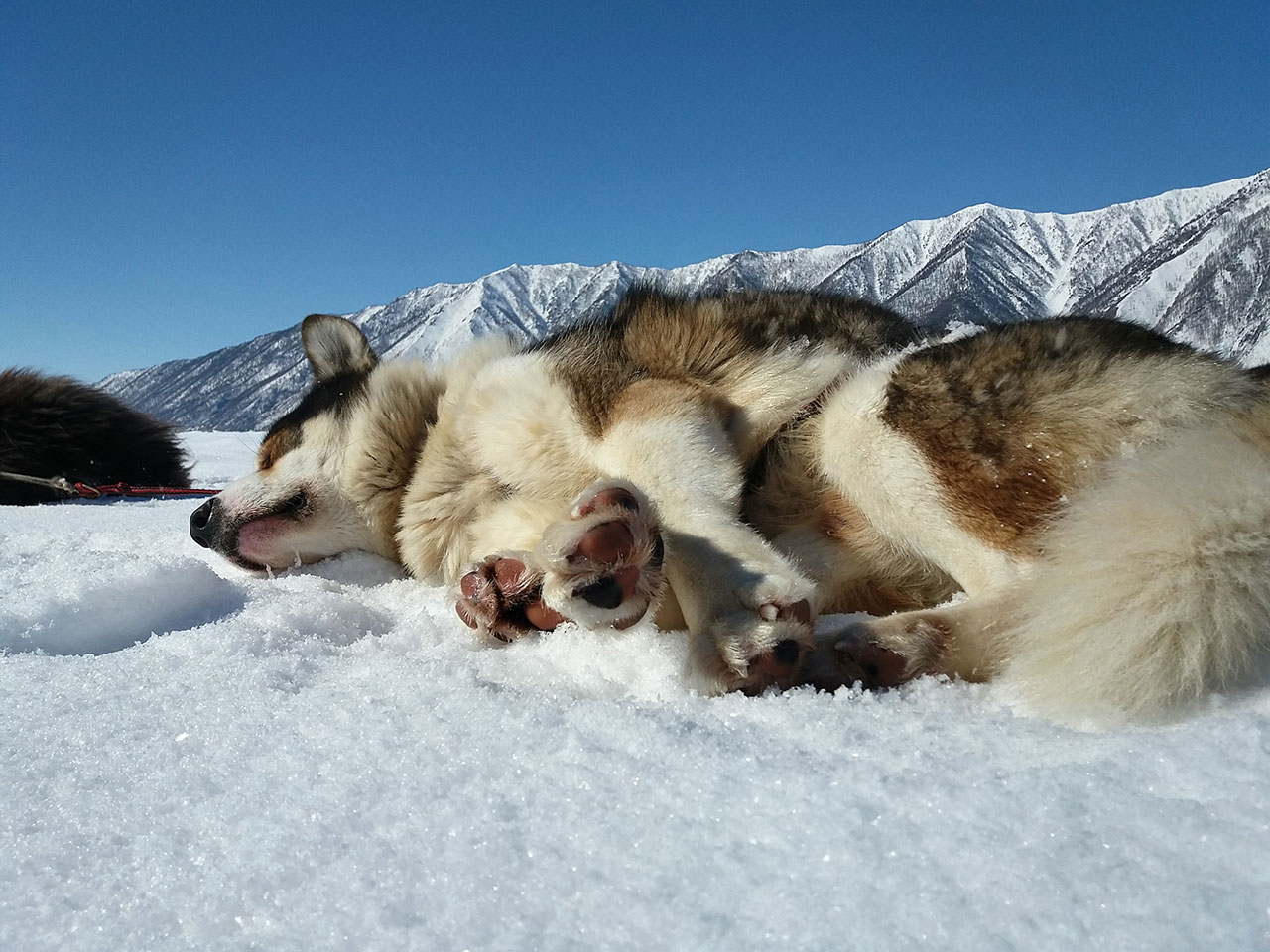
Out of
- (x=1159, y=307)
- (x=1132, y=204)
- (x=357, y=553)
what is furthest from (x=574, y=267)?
(x=357, y=553)

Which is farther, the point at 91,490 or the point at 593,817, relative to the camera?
the point at 91,490

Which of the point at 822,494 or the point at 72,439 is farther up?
the point at 72,439

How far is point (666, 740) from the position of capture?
96 centimetres

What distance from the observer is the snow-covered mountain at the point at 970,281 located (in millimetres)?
59531

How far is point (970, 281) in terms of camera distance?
96.3 m

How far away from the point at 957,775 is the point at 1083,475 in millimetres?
1051

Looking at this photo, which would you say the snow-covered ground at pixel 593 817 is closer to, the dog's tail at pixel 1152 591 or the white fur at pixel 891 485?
the dog's tail at pixel 1152 591

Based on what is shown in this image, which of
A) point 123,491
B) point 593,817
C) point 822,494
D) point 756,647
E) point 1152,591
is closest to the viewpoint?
point 593,817

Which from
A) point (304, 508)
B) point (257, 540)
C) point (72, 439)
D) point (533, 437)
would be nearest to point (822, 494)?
point (533, 437)

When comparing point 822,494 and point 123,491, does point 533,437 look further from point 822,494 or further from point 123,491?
point 123,491

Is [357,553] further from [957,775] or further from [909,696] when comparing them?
[957,775]

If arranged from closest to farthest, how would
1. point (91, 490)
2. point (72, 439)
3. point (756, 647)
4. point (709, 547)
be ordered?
point (756, 647) → point (709, 547) → point (91, 490) → point (72, 439)

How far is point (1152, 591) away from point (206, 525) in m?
2.71

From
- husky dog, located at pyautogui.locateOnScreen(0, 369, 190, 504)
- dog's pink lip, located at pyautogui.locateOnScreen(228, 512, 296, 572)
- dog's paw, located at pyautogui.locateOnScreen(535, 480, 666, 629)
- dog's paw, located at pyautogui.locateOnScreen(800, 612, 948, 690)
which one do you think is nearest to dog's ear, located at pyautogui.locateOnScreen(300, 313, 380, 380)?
dog's pink lip, located at pyautogui.locateOnScreen(228, 512, 296, 572)
